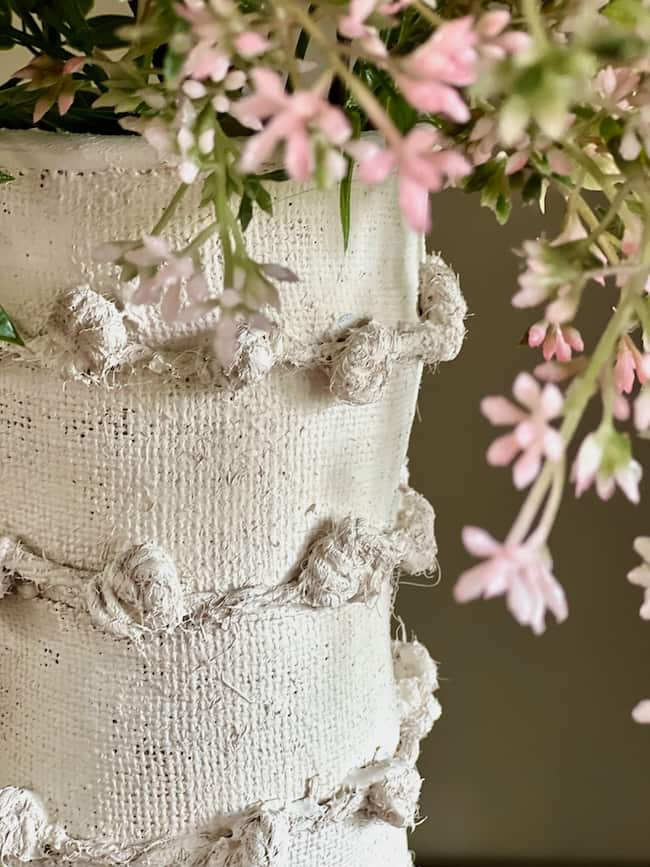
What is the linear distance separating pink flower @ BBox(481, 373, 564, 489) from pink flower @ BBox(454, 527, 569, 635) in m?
0.02

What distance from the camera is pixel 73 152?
0.42 metres

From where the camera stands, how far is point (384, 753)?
21.0 inches

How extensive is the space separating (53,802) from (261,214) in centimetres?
28

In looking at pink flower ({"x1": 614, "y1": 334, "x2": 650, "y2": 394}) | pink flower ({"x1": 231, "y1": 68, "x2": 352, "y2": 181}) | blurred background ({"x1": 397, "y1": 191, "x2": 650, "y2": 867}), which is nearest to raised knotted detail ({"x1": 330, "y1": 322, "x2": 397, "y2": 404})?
pink flower ({"x1": 614, "y1": 334, "x2": 650, "y2": 394})

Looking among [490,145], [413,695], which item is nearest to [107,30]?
[490,145]

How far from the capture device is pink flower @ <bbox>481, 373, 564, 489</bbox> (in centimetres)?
24

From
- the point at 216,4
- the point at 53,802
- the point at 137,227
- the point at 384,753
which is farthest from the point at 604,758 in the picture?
the point at 216,4

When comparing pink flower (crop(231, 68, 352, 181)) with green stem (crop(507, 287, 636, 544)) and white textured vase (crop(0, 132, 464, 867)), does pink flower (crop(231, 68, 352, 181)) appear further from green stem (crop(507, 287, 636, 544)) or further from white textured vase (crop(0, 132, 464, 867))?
white textured vase (crop(0, 132, 464, 867))

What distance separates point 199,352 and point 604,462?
208 mm

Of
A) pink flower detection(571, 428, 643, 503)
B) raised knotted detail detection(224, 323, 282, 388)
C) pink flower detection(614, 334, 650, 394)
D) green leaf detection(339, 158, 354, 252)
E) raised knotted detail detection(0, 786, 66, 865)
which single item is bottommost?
raised knotted detail detection(0, 786, 66, 865)

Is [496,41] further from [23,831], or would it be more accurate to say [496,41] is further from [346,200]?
[23,831]

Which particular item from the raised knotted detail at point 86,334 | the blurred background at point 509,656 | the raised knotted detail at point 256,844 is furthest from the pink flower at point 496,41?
the blurred background at point 509,656

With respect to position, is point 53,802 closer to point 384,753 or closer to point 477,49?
point 384,753

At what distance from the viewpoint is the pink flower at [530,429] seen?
239 mm
